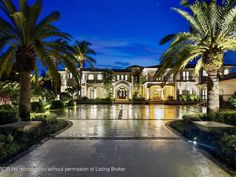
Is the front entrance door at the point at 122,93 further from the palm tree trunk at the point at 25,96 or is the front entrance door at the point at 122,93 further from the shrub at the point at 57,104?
the palm tree trunk at the point at 25,96

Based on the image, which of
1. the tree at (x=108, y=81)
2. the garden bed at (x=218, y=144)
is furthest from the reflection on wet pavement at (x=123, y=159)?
the tree at (x=108, y=81)

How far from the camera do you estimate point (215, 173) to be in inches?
192

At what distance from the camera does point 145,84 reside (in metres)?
47.5

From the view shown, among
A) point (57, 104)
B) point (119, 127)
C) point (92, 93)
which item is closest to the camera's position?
point (119, 127)

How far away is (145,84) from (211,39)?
35620mm

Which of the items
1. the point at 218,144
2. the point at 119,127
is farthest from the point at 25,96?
the point at 218,144

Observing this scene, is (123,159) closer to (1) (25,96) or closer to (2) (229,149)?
(2) (229,149)

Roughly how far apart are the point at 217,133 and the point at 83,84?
4487 centimetres

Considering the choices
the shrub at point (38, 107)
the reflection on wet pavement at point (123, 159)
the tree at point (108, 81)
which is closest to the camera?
the reflection on wet pavement at point (123, 159)

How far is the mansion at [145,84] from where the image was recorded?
45656mm

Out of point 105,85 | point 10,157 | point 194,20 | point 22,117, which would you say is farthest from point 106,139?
point 105,85

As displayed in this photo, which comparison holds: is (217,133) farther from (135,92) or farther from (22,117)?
(135,92)

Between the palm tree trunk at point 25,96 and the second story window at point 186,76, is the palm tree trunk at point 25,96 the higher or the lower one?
the lower one

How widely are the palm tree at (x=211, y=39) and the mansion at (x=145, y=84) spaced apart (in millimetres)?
28698
